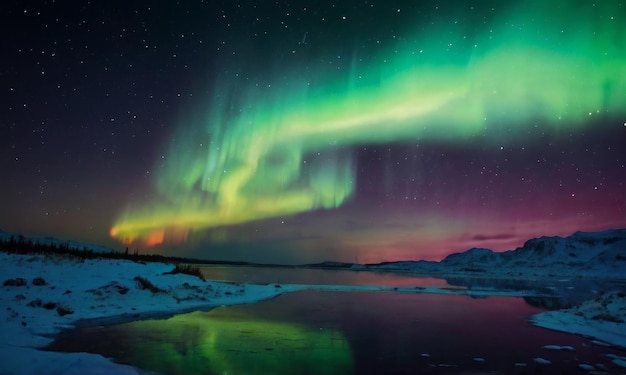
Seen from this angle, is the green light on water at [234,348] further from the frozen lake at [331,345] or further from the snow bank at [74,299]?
the snow bank at [74,299]

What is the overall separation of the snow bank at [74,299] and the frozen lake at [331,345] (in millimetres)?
1213

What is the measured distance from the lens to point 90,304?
21.7 metres

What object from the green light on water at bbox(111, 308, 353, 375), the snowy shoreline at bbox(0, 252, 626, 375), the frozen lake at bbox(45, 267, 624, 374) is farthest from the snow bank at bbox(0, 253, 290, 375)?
the green light on water at bbox(111, 308, 353, 375)

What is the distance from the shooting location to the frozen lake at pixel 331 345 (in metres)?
11.6

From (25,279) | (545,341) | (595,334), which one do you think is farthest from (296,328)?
(25,279)

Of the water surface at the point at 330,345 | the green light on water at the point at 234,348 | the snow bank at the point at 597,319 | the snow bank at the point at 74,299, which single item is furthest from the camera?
the snow bank at the point at 597,319

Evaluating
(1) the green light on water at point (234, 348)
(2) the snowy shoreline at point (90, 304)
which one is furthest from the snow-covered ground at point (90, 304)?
(1) the green light on water at point (234, 348)

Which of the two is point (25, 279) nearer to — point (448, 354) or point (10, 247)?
point (10, 247)

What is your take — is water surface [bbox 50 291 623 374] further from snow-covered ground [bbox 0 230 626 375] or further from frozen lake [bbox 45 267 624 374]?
snow-covered ground [bbox 0 230 626 375]

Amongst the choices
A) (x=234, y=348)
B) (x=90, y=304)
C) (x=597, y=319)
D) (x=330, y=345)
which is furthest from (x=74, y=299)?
(x=597, y=319)

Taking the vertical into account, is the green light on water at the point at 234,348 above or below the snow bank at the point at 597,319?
below

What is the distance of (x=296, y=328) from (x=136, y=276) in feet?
47.1

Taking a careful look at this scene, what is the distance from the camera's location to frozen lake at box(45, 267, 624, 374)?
11594mm

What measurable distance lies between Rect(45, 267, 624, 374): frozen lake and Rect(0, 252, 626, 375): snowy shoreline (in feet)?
3.83
